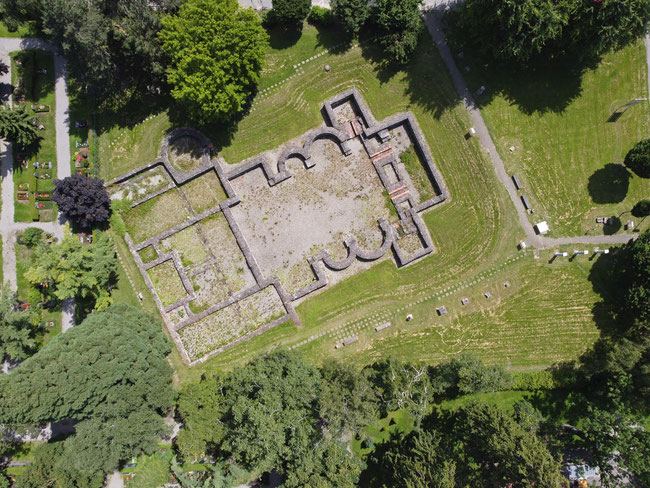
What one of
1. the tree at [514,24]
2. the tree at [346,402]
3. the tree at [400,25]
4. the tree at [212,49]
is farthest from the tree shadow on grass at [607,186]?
the tree at [212,49]

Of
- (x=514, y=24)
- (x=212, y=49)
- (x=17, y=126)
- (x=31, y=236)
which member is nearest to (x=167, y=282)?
(x=31, y=236)

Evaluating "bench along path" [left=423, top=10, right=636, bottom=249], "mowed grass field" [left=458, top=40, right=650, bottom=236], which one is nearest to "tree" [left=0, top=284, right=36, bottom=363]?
"bench along path" [left=423, top=10, right=636, bottom=249]

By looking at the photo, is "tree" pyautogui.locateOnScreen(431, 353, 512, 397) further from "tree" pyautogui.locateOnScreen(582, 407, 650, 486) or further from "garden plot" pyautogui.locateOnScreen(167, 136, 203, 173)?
"garden plot" pyautogui.locateOnScreen(167, 136, 203, 173)

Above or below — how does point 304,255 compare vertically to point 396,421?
above

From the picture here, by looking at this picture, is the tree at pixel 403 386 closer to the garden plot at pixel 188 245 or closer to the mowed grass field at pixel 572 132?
the mowed grass field at pixel 572 132

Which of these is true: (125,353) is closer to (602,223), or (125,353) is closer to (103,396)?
(103,396)

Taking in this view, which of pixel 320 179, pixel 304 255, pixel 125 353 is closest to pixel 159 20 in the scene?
pixel 320 179

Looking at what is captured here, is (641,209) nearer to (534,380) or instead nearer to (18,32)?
(534,380)
